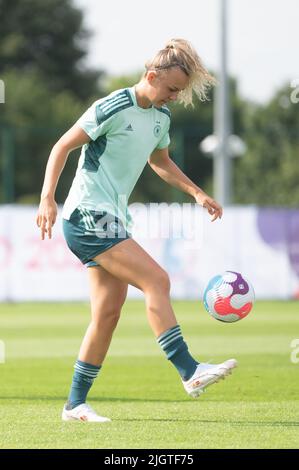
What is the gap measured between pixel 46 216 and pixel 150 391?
3.08 meters

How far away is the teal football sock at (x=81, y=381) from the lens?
7.82 metres

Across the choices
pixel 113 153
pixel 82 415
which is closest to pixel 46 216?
pixel 113 153

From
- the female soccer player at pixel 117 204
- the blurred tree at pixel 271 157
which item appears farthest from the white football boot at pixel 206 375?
the blurred tree at pixel 271 157

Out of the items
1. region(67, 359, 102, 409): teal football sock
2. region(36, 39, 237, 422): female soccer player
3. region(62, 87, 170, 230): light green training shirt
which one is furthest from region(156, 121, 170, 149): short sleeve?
region(67, 359, 102, 409): teal football sock

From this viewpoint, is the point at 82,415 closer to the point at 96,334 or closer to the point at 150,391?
the point at 96,334

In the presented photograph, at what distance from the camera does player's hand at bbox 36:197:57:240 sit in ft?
23.9

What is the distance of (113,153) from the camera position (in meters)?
7.63

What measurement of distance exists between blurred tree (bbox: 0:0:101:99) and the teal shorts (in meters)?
60.6

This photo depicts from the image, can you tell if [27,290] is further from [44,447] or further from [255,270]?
[44,447]

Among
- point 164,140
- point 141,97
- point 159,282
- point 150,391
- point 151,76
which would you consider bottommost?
point 150,391

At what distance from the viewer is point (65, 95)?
65625 millimetres

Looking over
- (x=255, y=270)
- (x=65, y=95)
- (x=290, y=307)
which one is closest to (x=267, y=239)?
(x=255, y=270)

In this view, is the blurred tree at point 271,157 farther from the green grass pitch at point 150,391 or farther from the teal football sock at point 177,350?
the teal football sock at point 177,350

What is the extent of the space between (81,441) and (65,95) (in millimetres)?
59585
